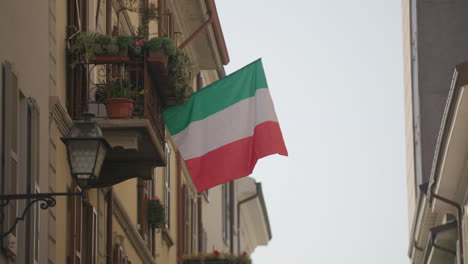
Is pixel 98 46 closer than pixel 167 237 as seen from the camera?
Yes

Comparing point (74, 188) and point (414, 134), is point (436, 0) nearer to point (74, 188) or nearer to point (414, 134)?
point (414, 134)

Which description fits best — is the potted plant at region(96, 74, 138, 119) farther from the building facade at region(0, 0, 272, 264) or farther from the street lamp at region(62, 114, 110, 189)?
the street lamp at region(62, 114, 110, 189)

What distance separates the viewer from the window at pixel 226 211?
128 feet

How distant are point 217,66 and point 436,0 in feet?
45.5

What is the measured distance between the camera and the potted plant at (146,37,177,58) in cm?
1544

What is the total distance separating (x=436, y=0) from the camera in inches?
1629

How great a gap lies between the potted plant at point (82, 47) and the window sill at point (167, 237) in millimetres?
9719

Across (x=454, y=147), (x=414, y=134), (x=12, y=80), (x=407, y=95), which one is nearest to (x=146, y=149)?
(x=12, y=80)

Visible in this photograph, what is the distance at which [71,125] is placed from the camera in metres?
14.8

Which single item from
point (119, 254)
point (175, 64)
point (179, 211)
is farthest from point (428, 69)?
point (175, 64)

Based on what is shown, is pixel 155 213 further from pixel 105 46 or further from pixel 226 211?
pixel 226 211

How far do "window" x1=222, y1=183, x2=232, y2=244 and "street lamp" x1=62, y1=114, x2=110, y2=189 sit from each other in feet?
91.1

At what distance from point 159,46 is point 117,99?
2.83 feet

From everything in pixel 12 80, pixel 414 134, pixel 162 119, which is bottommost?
pixel 12 80
